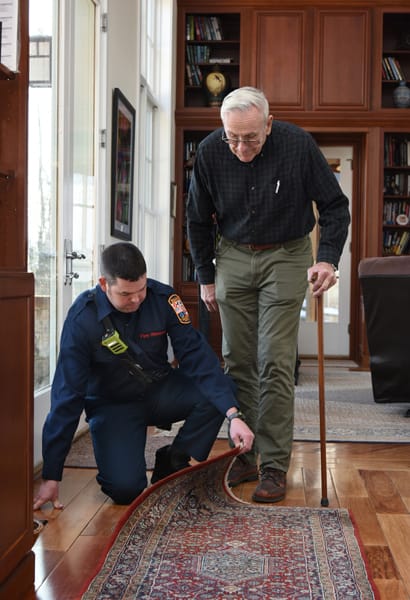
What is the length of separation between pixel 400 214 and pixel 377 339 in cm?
322

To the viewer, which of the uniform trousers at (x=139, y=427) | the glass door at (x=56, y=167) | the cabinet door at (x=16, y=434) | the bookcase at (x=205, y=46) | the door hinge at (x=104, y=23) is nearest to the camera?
the cabinet door at (x=16, y=434)

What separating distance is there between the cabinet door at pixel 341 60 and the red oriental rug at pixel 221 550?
5.05 m

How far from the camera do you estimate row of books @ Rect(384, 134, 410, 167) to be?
22.8ft

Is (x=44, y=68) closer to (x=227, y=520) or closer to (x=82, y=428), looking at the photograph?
(x=82, y=428)

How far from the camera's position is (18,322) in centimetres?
167

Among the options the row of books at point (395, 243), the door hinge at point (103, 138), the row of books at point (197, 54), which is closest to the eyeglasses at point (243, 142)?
the door hinge at point (103, 138)

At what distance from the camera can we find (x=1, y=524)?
157cm

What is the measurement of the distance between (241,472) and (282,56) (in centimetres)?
491

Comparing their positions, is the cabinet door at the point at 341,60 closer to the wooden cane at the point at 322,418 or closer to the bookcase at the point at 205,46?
the bookcase at the point at 205,46

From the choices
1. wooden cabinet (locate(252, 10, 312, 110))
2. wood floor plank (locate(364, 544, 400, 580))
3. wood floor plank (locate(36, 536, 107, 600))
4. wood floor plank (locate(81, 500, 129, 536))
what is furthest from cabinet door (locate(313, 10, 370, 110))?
wood floor plank (locate(36, 536, 107, 600))

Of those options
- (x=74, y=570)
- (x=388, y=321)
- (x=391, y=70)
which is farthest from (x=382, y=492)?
(x=391, y=70)

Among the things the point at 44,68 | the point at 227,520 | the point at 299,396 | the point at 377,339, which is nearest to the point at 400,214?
the point at 299,396

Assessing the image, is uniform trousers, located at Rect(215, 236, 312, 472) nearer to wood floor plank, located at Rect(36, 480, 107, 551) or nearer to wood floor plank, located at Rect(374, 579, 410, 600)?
wood floor plank, located at Rect(36, 480, 107, 551)

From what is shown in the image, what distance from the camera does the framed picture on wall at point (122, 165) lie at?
160 inches
